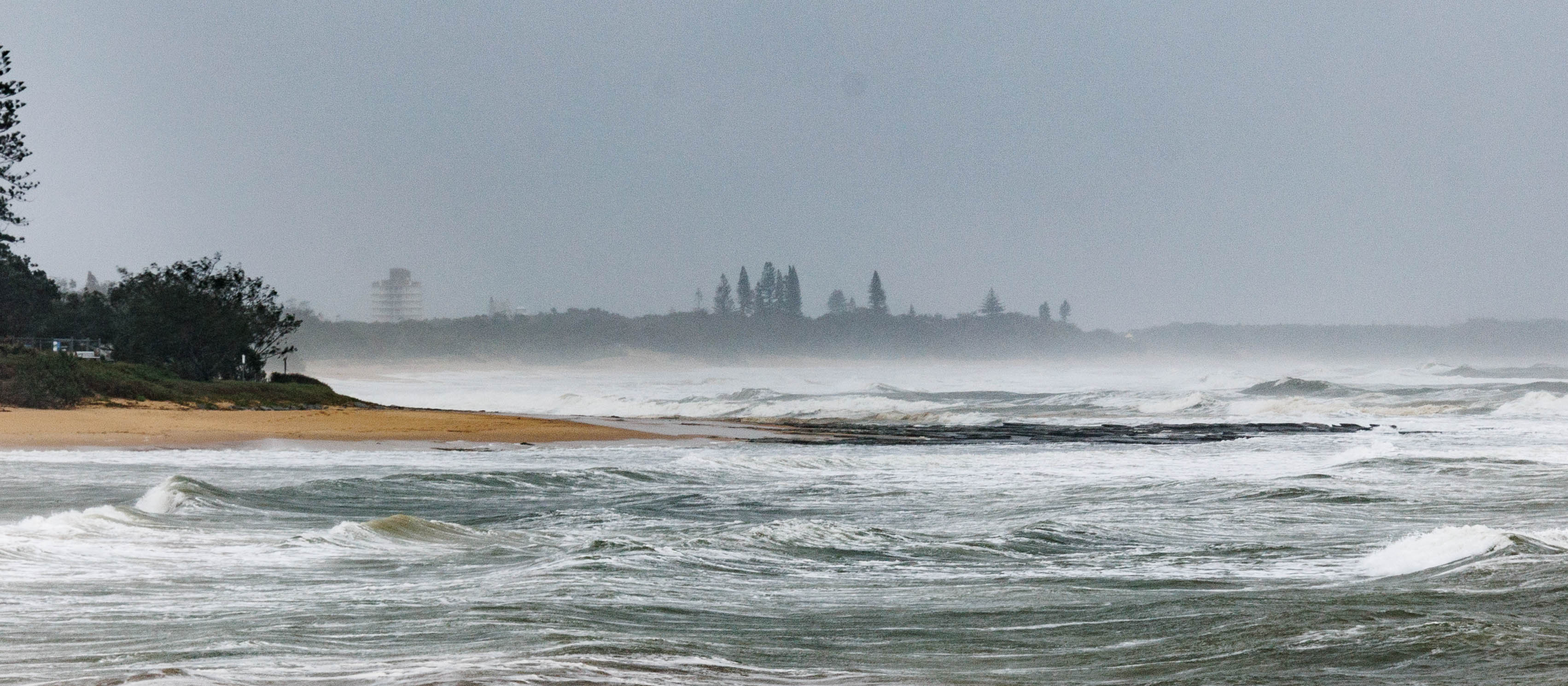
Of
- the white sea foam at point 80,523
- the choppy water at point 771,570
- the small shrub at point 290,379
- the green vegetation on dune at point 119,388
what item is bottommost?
the choppy water at point 771,570

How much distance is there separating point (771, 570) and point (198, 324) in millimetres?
36288

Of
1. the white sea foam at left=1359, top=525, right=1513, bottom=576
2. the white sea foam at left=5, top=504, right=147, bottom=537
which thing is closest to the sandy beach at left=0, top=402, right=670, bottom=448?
the white sea foam at left=5, top=504, right=147, bottom=537

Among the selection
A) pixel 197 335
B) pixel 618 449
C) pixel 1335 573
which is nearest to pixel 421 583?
pixel 1335 573

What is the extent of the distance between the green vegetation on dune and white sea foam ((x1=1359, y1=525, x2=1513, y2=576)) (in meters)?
26.8

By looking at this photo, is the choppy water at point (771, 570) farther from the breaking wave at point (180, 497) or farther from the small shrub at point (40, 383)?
the small shrub at point (40, 383)

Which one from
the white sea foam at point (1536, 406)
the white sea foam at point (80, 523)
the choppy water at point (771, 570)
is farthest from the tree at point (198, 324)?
the white sea foam at point (1536, 406)

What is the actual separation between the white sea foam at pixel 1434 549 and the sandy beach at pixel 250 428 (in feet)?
63.7

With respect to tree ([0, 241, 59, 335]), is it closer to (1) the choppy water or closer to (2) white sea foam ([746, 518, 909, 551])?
(1) the choppy water

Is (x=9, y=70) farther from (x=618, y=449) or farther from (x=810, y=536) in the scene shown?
(x=810, y=536)

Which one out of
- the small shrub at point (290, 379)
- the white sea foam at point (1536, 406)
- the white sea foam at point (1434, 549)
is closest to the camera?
the white sea foam at point (1434, 549)

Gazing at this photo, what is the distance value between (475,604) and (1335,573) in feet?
21.6

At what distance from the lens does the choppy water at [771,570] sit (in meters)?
6.93

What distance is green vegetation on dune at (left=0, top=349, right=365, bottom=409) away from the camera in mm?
28719

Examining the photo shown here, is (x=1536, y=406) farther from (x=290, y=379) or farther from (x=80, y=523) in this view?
(x=80, y=523)
